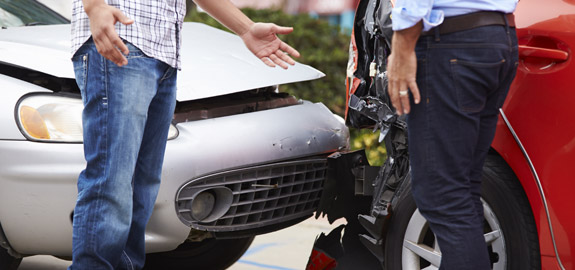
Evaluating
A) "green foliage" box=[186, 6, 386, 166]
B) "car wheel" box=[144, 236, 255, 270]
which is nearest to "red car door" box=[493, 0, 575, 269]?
"car wheel" box=[144, 236, 255, 270]

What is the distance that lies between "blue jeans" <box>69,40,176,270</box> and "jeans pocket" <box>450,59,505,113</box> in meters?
0.91

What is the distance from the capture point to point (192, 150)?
3178 millimetres

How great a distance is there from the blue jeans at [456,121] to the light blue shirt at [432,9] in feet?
0.17

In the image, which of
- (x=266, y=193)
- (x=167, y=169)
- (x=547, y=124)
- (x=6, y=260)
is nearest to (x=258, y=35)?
(x=167, y=169)

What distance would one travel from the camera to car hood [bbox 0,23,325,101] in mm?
3225

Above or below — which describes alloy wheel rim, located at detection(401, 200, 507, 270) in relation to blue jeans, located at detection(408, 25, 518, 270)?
below

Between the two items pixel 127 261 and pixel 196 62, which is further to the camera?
pixel 196 62

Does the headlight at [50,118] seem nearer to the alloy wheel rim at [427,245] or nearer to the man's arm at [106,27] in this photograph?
the man's arm at [106,27]

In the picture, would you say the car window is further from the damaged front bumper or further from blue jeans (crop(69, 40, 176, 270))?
blue jeans (crop(69, 40, 176, 270))

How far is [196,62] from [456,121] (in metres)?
1.64

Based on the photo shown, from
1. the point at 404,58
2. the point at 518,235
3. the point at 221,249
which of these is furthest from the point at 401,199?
the point at 221,249

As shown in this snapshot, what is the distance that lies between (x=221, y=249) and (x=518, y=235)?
167 cm

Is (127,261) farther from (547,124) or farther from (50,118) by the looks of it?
(547,124)

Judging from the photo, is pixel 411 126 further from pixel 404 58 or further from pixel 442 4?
pixel 442 4
